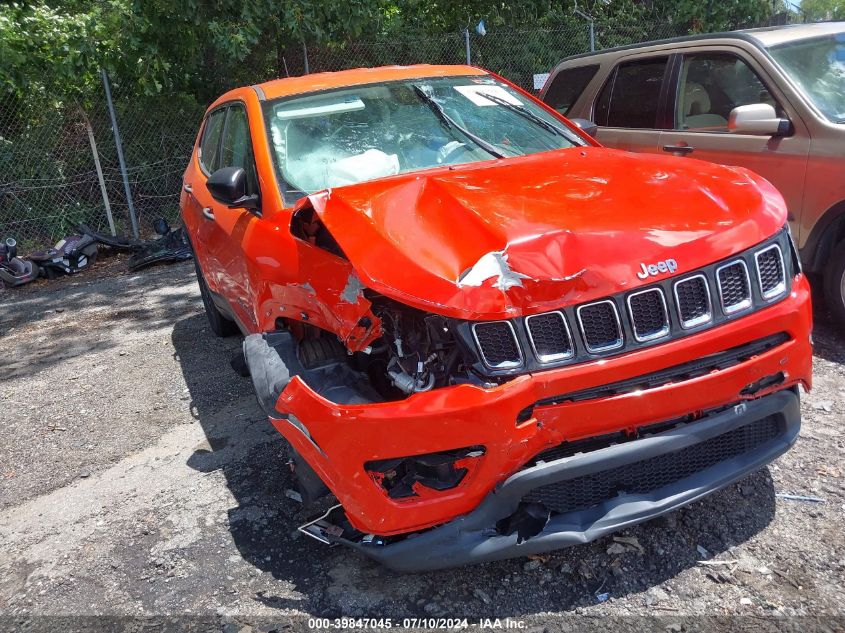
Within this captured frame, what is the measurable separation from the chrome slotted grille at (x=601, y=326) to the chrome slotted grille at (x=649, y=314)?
2.4 inches

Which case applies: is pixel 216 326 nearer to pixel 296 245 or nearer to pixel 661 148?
pixel 296 245

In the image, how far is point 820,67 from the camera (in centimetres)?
509

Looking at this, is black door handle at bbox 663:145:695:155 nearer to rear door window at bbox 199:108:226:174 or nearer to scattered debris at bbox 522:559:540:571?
rear door window at bbox 199:108:226:174

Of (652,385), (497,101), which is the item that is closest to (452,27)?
(497,101)

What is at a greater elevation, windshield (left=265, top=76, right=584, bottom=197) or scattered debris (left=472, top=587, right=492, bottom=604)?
windshield (left=265, top=76, right=584, bottom=197)

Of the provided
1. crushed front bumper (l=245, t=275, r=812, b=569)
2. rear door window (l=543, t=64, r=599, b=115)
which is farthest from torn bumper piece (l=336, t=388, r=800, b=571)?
rear door window (l=543, t=64, r=599, b=115)

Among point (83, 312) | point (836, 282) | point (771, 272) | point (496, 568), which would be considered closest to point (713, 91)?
point (836, 282)

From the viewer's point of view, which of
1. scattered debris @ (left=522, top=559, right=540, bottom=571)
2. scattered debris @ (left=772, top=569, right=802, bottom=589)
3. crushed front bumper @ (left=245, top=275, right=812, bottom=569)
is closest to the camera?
crushed front bumper @ (left=245, top=275, right=812, bottom=569)

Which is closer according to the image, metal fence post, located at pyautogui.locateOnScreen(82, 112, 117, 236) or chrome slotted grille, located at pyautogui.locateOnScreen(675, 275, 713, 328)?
chrome slotted grille, located at pyautogui.locateOnScreen(675, 275, 713, 328)

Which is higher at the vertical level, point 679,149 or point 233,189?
point 233,189

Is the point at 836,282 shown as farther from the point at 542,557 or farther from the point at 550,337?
the point at 550,337

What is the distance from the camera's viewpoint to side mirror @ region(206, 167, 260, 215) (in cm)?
367

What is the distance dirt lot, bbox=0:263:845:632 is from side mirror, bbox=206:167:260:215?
1.33 meters

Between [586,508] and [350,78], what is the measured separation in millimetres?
2860
